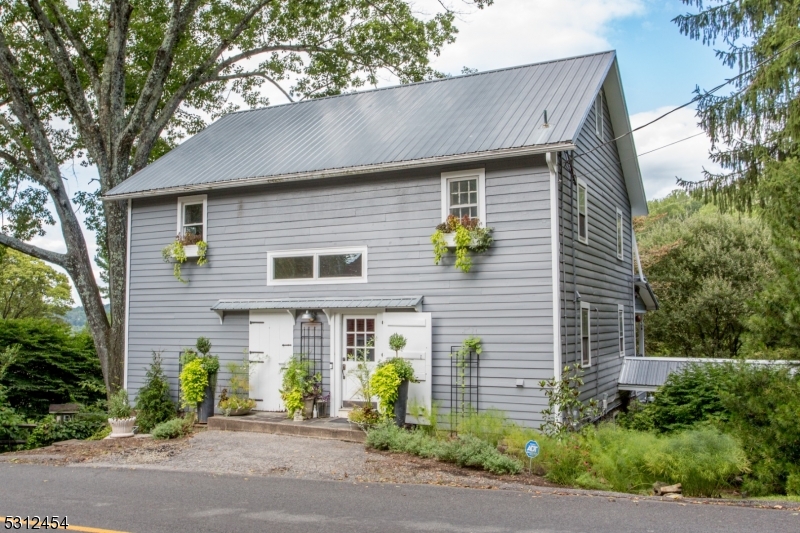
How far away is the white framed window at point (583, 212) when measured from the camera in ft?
43.4

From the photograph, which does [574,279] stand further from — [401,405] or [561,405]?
[401,405]

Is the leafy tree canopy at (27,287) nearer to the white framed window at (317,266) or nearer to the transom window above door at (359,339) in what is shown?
the white framed window at (317,266)

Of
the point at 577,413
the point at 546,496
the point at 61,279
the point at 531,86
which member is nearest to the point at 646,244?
the point at 531,86

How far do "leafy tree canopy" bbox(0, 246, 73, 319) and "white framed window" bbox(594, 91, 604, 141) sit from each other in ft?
97.3

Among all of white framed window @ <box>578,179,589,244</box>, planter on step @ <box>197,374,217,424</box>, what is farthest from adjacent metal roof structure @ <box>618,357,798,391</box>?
planter on step @ <box>197,374,217,424</box>

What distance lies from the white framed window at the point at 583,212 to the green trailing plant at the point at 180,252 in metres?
7.47

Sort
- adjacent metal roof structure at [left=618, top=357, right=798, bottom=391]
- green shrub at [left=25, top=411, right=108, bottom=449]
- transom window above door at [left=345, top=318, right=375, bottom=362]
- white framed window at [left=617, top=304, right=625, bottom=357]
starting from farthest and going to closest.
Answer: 1. white framed window at [left=617, top=304, right=625, bottom=357]
2. adjacent metal roof structure at [left=618, top=357, right=798, bottom=391]
3. green shrub at [left=25, top=411, right=108, bottom=449]
4. transom window above door at [left=345, top=318, right=375, bottom=362]

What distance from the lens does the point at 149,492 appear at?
827cm

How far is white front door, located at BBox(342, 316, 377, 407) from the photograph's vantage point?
12844mm

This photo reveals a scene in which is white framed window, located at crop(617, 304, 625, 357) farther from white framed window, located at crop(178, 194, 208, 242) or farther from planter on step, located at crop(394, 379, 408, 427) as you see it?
white framed window, located at crop(178, 194, 208, 242)

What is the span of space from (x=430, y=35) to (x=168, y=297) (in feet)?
36.9

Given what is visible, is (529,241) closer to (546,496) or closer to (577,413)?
(577,413)

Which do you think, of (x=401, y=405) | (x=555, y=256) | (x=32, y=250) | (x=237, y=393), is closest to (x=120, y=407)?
(x=237, y=393)

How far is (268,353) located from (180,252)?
2921mm
